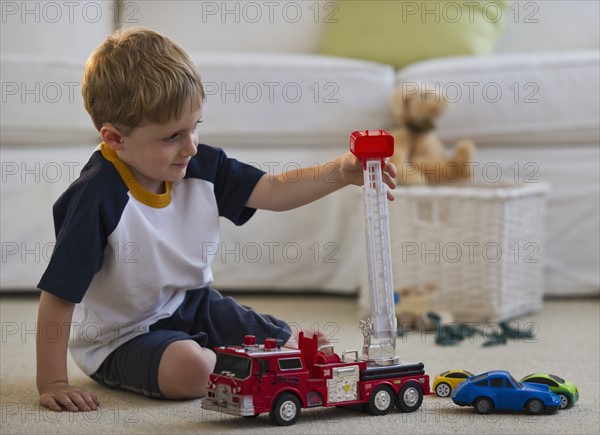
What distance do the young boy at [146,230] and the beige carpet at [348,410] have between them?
1.9 inches

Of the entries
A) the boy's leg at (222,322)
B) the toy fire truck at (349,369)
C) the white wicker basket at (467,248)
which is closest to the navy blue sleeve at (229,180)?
the boy's leg at (222,322)

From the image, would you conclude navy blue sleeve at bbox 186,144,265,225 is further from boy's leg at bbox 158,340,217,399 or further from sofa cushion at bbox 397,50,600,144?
sofa cushion at bbox 397,50,600,144

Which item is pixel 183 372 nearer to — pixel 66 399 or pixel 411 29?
pixel 66 399

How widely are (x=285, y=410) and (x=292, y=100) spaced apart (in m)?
1.08

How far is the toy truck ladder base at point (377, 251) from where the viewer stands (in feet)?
3.46

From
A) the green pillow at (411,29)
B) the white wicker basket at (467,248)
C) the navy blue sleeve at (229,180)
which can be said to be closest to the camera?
the navy blue sleeve at (229,180)

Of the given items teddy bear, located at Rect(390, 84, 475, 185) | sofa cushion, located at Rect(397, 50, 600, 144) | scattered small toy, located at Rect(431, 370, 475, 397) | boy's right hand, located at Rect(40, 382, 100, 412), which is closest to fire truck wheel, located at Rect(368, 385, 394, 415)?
scattered small toy, located at Rect(431, 370, 475, 397)

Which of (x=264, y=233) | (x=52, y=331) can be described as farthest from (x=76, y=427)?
(x=264, y=233)

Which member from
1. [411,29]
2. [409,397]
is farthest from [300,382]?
[411,29]

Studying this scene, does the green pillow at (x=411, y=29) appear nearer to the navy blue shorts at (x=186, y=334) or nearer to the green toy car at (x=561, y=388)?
the navy blue shorts at (x=186, y=334)

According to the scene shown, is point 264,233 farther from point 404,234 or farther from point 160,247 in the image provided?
point 160,247

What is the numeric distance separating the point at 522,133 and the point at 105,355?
42.0 inches

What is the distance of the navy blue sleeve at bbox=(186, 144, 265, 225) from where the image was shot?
1311mm

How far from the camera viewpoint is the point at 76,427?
1043mm
